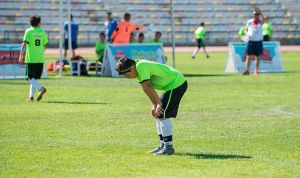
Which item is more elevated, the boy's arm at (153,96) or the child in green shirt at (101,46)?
the boy's arm at (153,96)

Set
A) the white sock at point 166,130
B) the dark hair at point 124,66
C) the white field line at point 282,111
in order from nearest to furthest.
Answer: the dark hair at point 124,66
the white sock at point 166,130
the white field line at point 282,111

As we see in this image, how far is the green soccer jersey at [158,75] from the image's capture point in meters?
10.7

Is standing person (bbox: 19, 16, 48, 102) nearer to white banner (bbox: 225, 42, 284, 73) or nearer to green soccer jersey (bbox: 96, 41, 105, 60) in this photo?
green soccer jersey (bbox: 96, 41, 105, 60)

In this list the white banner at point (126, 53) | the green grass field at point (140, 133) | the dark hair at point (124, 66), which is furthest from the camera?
the white banner at point (126, 53)

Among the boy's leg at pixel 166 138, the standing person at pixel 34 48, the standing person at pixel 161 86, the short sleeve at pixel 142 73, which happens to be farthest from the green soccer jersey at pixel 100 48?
the short sleeve at pixel 142 73

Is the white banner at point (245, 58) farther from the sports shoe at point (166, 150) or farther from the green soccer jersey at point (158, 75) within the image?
the sports shoe at point (166, 150)

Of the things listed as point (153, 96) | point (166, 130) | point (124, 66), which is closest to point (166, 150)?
point (166, 130)

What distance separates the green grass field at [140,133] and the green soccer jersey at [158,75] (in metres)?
0.93

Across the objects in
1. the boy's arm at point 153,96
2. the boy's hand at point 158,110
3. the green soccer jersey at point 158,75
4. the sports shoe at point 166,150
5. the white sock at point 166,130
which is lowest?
the sports shoe at point 166,150

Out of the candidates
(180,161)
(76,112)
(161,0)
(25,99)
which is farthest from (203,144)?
(161,0)

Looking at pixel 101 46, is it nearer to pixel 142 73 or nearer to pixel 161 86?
pixel 161 86

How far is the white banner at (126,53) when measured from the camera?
91.8 feet

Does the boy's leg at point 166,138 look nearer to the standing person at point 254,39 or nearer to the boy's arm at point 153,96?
the boy's arm at point 153,96

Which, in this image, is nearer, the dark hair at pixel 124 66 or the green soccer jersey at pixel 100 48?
the dark hair at pixel 124 66
